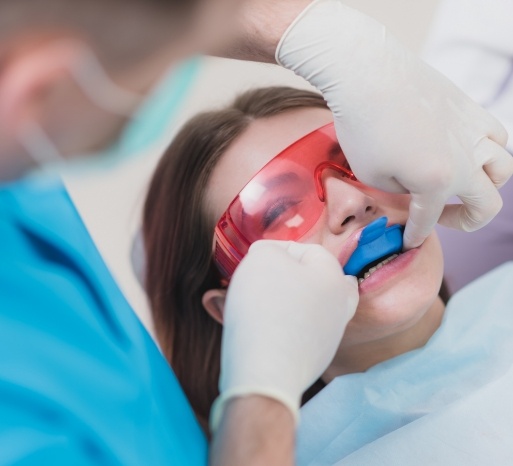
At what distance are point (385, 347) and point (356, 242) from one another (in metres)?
0.30

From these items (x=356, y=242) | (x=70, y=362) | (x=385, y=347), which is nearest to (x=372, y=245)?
(x=356, y=242)

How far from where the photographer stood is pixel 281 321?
3.00 feet

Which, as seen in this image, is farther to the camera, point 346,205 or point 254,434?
point 346,205

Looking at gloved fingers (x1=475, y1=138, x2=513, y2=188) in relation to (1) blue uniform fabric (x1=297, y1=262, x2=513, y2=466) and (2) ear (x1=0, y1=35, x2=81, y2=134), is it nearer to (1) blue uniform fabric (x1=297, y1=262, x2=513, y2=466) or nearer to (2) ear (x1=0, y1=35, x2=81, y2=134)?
(1) blue uniform fabric (x1=297, y1=262, x2=513, y2=466)

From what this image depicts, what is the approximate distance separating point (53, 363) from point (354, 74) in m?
0.61

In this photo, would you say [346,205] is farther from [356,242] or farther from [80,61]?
[80,61]

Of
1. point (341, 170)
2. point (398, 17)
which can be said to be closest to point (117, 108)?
point (341, 170)

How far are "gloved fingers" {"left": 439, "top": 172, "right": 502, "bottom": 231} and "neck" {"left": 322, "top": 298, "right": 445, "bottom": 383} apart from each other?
0.72 ft

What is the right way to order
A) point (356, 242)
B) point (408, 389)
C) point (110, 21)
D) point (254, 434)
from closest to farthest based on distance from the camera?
point (110, 21), point (254, 434), point (356, 242), point (408, 389)


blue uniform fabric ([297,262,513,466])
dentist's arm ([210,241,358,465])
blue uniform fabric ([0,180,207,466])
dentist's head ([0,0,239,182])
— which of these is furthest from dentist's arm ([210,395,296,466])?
blue uniform fabric ([297,262,513,466])

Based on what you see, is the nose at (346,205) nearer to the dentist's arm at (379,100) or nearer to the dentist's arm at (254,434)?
→ the dentist's arm at (379,100)

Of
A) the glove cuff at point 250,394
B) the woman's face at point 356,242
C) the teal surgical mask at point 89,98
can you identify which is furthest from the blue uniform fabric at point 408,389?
the teal surgical mask at point 89,98

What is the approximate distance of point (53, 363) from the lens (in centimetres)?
82

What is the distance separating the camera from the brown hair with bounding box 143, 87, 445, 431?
135 centimetres
